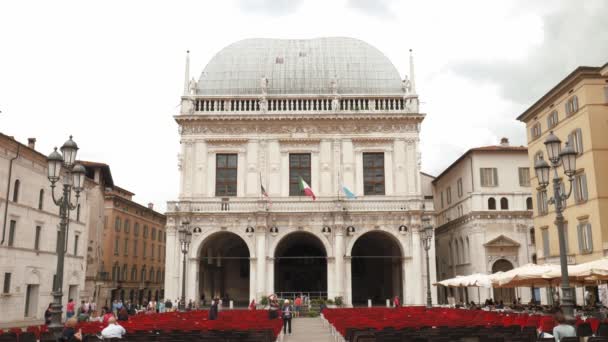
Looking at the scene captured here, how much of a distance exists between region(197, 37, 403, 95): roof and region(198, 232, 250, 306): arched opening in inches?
549

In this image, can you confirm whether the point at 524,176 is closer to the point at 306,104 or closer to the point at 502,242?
the point at 502,242

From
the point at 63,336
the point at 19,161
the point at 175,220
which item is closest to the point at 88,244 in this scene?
the point at 175,220

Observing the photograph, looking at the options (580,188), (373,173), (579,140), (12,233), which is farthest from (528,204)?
(12,233)

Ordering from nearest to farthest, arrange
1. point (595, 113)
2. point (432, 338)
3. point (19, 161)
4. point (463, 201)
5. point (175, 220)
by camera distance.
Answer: point (432, 338) → point (595, 113) → point (19, 161) → point (175, 220) → point (463, 201)

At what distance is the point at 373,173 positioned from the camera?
49.4m

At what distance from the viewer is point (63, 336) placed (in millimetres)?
14133

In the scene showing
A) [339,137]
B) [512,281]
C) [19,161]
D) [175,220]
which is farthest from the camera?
[339,137]

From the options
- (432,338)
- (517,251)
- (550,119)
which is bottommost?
(432,338)

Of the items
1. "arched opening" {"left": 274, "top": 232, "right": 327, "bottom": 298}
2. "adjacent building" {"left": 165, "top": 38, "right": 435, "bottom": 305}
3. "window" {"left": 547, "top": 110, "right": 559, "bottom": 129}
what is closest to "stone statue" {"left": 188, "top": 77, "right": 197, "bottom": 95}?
"adjacent building" {"left": 165, "top": 38, "right": 435, "bottom": 305}

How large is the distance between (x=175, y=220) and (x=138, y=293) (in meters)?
27.0

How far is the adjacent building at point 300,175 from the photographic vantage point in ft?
147

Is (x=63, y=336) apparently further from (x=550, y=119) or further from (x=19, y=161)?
(x=550, y=119)

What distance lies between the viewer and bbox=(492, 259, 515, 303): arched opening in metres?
48.8

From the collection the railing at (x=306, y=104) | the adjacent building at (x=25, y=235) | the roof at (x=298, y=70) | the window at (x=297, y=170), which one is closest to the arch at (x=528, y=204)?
the railing at (x=306, y=104)
